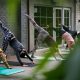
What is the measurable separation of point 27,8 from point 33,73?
1468 cm

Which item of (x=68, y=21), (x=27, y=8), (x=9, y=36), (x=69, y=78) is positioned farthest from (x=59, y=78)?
(x=68, y=21)

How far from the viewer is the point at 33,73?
1.74 feet

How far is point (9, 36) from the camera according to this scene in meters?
11.8

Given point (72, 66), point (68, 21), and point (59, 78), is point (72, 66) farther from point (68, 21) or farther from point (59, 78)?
point (68, 21)

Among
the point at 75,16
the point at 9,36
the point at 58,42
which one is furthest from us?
the point at 75,16

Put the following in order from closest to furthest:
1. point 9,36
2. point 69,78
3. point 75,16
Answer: point 69,78
point 9,36
point 75,16

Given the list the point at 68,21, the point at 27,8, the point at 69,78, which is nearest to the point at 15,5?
the point at 69,78

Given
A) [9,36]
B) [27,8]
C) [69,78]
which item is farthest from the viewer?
[27,8]

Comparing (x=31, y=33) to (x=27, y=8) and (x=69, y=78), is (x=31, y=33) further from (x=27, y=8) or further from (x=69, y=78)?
(x=69, y=78)

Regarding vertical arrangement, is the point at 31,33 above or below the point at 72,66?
below

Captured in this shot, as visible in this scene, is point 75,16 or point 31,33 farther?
point 75,16

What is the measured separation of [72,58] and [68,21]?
58.3ft

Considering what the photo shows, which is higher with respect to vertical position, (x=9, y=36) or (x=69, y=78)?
(x=69, y=78)

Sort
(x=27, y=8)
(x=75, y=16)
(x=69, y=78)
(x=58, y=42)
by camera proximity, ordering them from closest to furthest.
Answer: (x=69, y=78)
(x=58, y=42)
(x=27, y=8)
(x=75, y=16)
